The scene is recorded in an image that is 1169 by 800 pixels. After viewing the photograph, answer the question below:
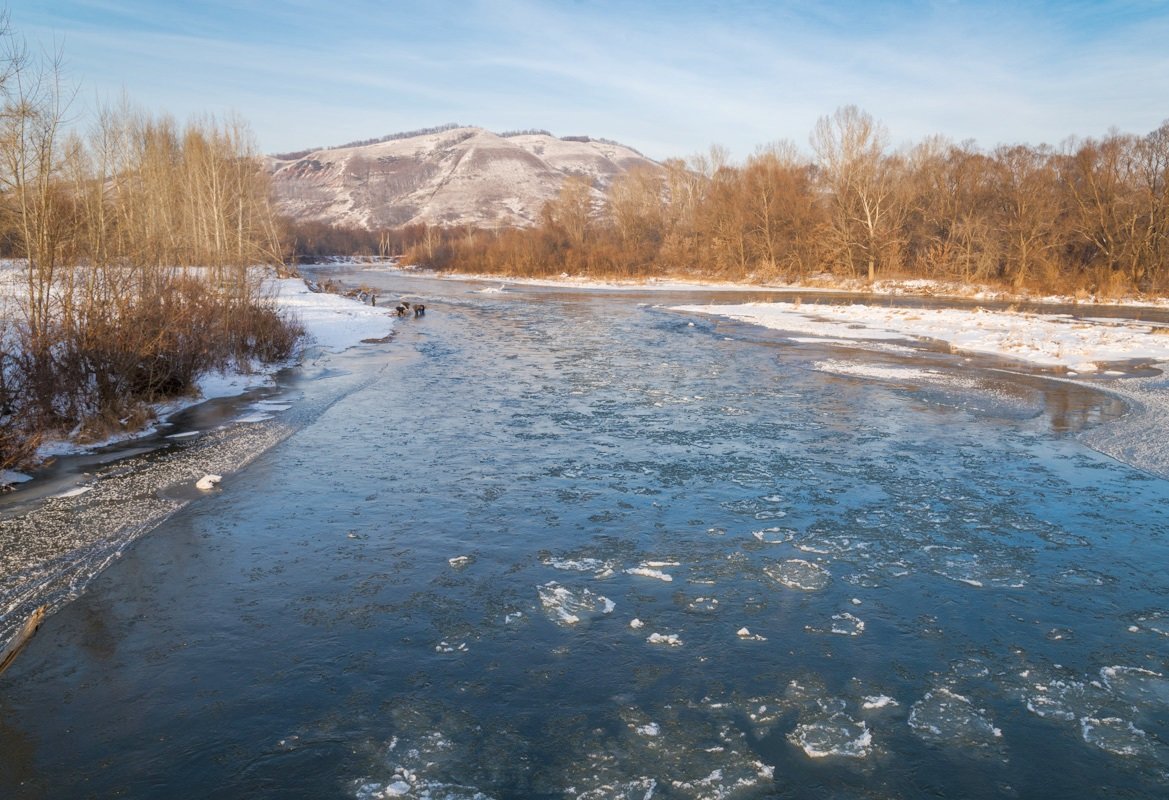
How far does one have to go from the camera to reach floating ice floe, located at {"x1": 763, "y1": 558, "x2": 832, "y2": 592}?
22.2ft

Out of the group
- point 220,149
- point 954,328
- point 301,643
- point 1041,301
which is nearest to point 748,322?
point 954,328

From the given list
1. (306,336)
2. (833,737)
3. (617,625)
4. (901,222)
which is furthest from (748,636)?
(901,222)

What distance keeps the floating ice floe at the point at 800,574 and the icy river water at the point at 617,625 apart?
4 cm

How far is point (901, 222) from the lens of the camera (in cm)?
5291

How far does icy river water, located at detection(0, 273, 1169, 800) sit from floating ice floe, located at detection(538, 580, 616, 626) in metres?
0.03

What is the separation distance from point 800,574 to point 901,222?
5226 cm

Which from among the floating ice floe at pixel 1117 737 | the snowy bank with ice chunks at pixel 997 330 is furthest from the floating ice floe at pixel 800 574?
the snowy bank with ice chunks at pixel 997 330

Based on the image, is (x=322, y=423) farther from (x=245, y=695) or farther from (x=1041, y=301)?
(x=1041, y=301)

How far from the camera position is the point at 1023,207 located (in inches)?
1802

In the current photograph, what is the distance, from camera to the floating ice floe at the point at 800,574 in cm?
676

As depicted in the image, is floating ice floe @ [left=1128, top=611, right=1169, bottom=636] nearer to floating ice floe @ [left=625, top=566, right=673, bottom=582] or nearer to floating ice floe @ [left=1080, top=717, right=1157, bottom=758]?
floating ice floe @ [left=1080, top=717, right=1157, bottom=758]

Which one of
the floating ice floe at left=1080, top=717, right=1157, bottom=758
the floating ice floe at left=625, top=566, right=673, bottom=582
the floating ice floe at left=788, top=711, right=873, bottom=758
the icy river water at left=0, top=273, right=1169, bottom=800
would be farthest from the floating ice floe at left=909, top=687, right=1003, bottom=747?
Answer: the floating ice floe at left=625, top=566, right=673, bottom=582

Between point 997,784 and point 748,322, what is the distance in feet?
94.8

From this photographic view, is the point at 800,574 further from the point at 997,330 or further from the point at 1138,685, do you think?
the point at 997,330
